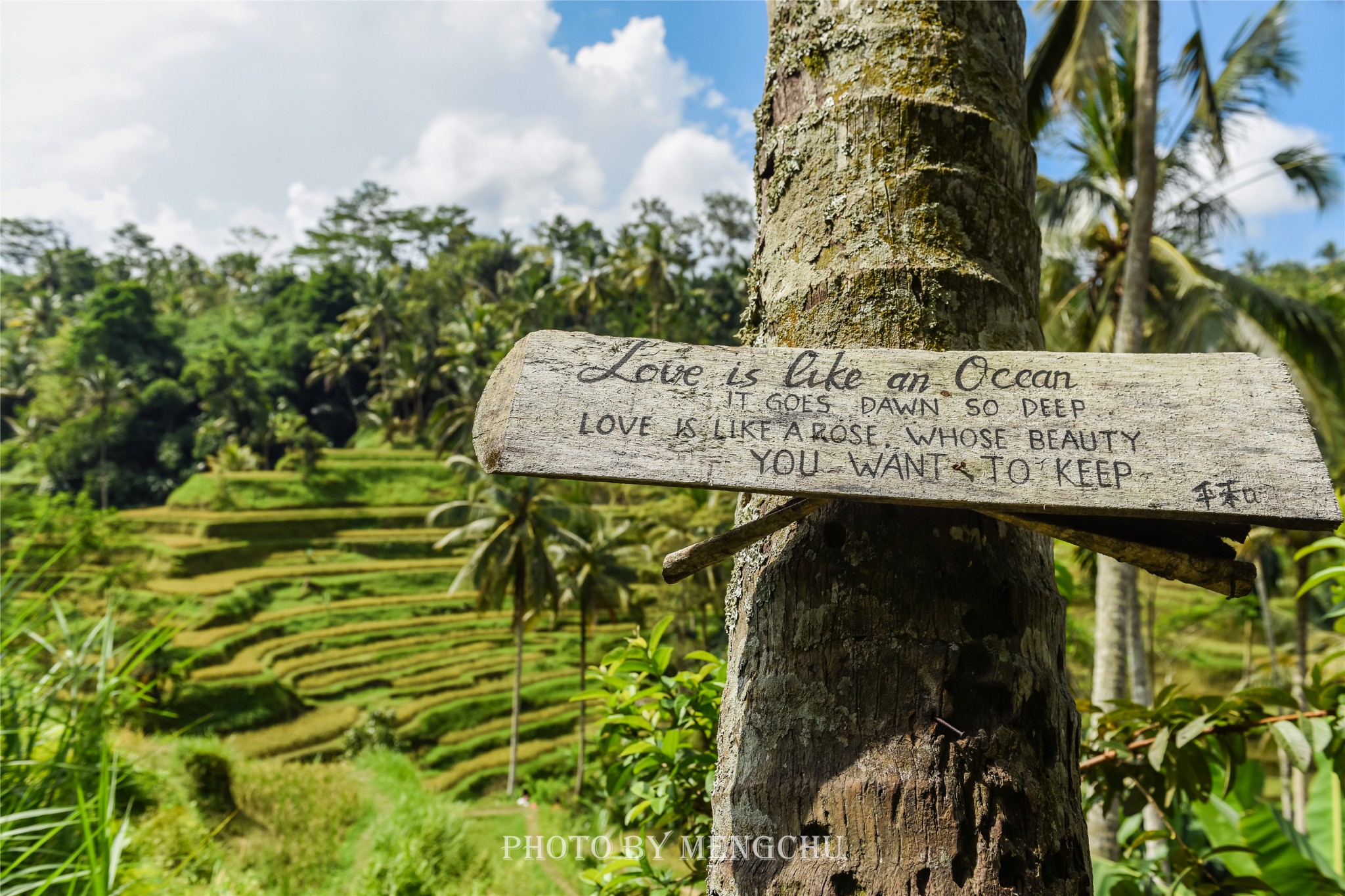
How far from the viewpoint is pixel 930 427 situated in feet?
2.90

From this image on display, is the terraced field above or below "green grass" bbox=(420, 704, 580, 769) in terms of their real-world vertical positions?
above

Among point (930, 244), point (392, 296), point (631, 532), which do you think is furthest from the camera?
point (392, 296)

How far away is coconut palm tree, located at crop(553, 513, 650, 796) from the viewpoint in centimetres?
1564

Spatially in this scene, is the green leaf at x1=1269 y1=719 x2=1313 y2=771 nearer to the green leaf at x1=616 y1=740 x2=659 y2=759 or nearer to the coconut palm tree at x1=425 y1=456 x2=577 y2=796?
the green leaf at x1=616 y1=740 x2=659 y2=759

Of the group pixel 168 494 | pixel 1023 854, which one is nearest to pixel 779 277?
pixel 1023 854

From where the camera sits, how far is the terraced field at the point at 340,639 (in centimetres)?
1661

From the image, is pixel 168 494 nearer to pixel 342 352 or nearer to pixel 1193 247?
pixel 342 352

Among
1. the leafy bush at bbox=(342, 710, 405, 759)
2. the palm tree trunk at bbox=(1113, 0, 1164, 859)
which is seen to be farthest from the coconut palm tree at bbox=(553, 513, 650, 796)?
the palm tree trunk at bbox=(1113, 0, 1164, 859)

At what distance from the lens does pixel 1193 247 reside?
8.02 metres

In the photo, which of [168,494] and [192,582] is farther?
[168,494]

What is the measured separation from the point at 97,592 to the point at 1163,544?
73.9 ft

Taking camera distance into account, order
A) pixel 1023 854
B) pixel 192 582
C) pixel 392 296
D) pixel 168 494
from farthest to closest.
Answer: pixel 392 296 → pixel 168 494 → pixel 192 582 → pixel 1023 854

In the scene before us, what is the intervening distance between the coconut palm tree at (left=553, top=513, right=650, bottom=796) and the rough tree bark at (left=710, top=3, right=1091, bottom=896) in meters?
14.3

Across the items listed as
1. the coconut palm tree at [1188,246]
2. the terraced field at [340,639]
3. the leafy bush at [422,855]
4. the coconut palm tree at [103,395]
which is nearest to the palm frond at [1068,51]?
the coconut palm tree at [1188,246]
